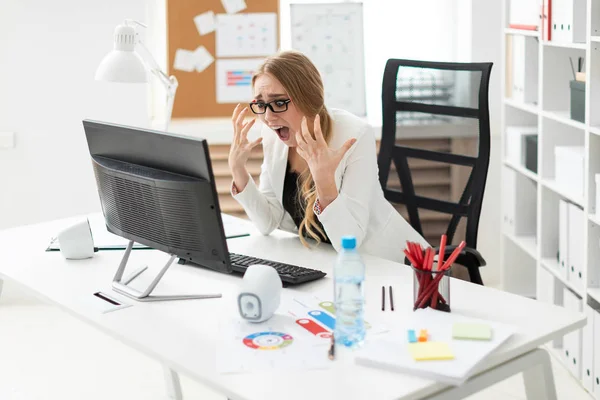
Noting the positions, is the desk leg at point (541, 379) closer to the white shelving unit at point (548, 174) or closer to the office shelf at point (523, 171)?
the white shelving unit at point (548, 174)

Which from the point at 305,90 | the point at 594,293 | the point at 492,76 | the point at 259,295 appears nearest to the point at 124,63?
the point at 305,90

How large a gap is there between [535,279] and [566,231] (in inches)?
28.5

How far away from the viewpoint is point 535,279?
12.8ft

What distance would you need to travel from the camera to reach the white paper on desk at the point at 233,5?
4090 millimetres

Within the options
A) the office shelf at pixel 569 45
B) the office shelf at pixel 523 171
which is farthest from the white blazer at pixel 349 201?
the office shelf at pixel 523 171

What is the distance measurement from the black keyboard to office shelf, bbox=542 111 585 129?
130 cm

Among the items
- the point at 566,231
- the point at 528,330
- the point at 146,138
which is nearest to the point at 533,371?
the point at 528,330

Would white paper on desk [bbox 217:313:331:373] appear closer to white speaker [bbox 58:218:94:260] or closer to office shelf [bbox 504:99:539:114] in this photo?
white speaker [bbox 58:218:94:260]

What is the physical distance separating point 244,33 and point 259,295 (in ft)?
8.30

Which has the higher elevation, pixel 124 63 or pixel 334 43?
pixel 334 43

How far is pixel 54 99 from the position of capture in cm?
395

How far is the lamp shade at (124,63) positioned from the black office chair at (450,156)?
0.82 meters

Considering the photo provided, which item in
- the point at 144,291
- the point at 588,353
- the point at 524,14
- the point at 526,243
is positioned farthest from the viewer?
the point at 526,243

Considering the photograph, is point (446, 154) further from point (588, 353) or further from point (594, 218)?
point (588, 353)
